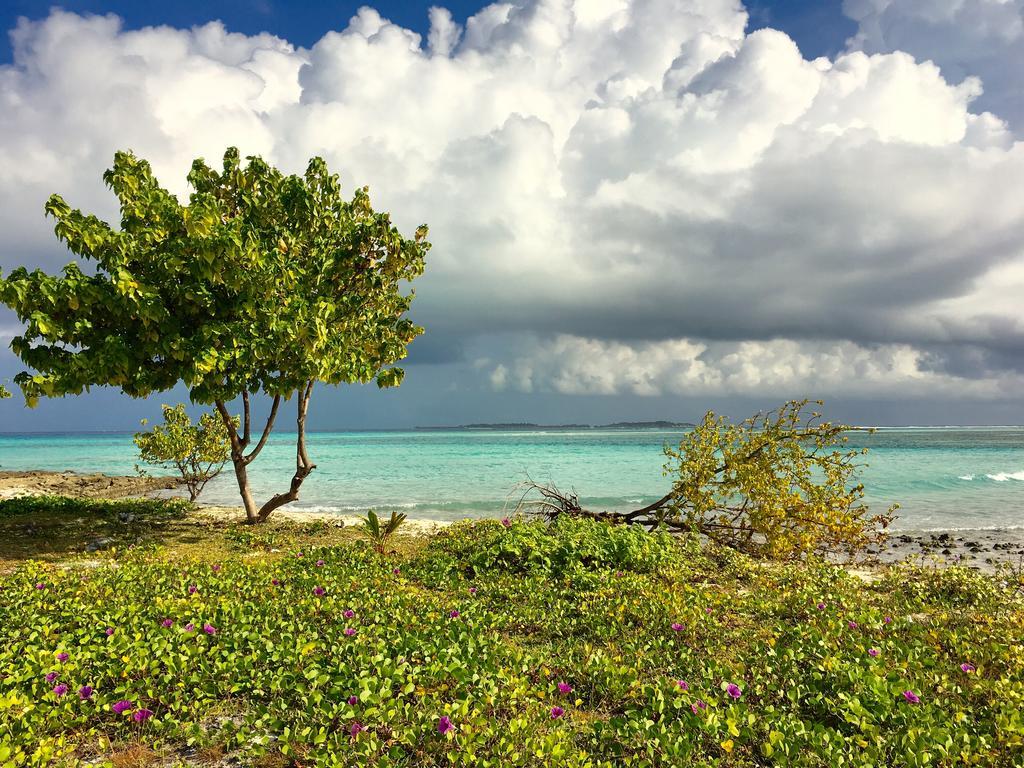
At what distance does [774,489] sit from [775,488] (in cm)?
4

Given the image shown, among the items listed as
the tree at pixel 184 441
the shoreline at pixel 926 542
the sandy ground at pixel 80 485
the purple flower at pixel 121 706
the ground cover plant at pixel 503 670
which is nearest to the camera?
the ground cover plant at pixel 503 670

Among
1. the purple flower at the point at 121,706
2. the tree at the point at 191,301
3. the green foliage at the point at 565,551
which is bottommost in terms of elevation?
the green foliage at the point at 565,551

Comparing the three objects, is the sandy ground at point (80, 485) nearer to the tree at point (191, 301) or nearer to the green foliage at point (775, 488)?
the tree at point (191, 301)

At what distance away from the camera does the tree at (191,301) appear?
11547 mm

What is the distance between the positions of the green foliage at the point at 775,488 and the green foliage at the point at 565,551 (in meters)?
3.03

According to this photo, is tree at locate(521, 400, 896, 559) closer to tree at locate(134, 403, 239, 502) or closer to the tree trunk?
the tree trunk

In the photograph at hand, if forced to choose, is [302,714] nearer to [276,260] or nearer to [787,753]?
[787,753]

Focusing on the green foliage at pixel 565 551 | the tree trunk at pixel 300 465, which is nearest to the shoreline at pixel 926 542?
the tree trunk at pixel 300 465

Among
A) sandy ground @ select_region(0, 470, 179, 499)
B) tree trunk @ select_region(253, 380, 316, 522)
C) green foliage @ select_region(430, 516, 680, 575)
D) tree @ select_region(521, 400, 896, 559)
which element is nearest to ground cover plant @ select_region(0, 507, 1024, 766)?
green foliage @ select_region(430, 516, 680, 575)

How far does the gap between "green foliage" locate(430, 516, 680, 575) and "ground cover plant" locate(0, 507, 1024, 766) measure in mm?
1032

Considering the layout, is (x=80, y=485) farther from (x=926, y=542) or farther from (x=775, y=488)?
(x=926, y=542)

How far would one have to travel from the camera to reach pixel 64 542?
14.4 metres

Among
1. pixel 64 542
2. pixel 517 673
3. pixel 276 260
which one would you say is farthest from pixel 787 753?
pixel 64 542

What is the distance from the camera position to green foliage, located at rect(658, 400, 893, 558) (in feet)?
45.0
